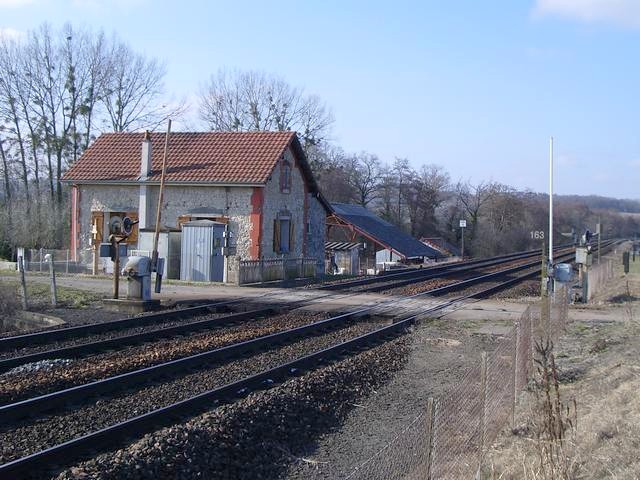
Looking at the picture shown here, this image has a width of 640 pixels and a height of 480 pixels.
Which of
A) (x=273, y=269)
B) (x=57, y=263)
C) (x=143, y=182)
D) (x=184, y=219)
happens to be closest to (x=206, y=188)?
(x=184, y=219)

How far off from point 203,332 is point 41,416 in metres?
7.50

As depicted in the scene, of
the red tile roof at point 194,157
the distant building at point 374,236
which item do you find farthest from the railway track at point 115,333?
the distant building at point 374,236

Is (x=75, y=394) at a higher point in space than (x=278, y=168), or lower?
lower

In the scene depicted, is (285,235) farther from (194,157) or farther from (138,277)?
(138,277)

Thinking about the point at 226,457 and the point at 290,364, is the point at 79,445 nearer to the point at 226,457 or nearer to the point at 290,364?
the point at 226,457

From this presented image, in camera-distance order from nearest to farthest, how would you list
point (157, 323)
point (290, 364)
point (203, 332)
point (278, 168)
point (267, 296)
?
point (290, 364)
point (203, 332)
point (157, 323)
point (267, 296)
point (278, 168)

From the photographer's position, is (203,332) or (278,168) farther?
(278,168)

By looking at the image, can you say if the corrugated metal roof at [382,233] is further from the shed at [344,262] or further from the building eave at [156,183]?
the building eave at [156,183]

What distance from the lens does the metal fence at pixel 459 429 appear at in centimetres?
619

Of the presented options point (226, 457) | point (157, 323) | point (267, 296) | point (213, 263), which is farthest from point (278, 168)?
point (226, 457)

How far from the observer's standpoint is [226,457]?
761 cm

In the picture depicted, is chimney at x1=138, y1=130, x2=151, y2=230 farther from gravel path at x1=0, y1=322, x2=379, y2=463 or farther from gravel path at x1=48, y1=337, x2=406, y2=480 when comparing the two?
gravel path at x1=48, y1=337, x2=406, y2=480

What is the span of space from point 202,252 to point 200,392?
18119mm

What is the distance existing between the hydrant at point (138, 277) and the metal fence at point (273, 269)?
25.0ft
